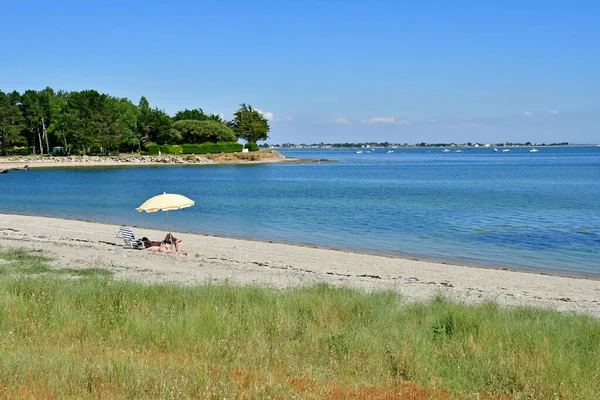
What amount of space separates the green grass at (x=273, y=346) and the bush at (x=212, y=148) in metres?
119

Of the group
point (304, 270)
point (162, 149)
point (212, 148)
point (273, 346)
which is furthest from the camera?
point (212, 148)

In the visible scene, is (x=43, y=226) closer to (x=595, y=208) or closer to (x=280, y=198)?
(x=280, y=198)

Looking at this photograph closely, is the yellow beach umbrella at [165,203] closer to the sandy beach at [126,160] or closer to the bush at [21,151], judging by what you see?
the sandy beach at [126,160]

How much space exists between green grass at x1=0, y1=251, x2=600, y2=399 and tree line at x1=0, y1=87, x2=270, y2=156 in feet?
341

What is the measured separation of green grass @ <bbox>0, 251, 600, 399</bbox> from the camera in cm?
578

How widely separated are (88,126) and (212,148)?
31.8 m

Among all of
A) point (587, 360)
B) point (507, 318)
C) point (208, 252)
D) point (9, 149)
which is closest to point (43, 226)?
point (208, 252)

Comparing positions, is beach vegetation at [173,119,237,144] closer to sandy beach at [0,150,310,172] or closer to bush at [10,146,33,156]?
sandy beach at [0,150,310,172]

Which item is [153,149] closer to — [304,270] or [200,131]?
[200,131]

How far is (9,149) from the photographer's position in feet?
381

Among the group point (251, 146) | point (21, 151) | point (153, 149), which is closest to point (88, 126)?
point (153, 149)

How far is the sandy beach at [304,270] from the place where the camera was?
14516 mm

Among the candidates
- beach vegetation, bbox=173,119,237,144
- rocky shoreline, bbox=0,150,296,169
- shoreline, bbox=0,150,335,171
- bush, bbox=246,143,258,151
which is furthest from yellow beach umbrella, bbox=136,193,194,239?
bush, bbox=246,143,258,151

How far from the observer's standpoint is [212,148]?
430 ft
